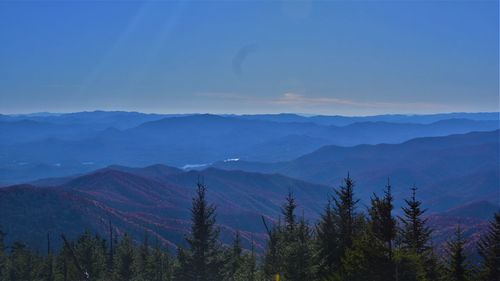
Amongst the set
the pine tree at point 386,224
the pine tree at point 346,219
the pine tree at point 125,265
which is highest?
the pine tree at point 386,224

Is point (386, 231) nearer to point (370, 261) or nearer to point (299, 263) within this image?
point (370, 261)

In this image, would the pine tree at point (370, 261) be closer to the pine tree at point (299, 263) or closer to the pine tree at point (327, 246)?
the pine tree at point (299, 263)

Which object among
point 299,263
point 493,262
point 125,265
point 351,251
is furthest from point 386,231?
point 125,265

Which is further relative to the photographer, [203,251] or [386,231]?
[203,251]

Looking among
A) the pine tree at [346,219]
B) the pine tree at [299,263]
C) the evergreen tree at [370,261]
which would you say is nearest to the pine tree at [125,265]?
the pine tree at [346,219]

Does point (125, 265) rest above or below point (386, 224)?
below

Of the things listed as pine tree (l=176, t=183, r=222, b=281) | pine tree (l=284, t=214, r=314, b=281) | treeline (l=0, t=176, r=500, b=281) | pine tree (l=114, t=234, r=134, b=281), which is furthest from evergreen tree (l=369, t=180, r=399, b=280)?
pine tree (l=114, t=234, r=134, b=281)

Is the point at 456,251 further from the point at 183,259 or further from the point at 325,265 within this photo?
the point at 183,259

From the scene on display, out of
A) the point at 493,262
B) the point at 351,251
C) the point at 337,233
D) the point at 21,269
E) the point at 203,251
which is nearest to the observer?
the point at 351,251

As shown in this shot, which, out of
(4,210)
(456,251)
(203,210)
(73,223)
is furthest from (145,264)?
(4,210)

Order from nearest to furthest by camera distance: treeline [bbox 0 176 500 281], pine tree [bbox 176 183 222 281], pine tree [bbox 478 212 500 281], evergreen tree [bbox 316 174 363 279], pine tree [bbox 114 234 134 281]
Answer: treeline [bbox 0 176 500 281] < pine tree [bbox 478 212 500 281] < evergreen tree [bbox 316 174 363 279] < pine tree [bbox 176 183 222 281] < pine tree [bbox 114 234 134 281]

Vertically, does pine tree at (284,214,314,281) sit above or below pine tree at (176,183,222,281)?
above

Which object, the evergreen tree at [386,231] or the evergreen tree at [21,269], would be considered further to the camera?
the evergreen tree at [21,269]

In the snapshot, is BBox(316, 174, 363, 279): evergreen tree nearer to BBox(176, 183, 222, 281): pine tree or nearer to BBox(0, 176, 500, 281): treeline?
BBox(0, 176, 500, 281): treeline
